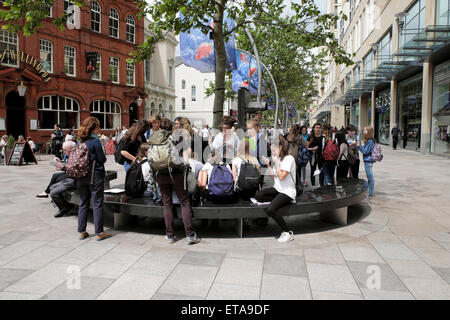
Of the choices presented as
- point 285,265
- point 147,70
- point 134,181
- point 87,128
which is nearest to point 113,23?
point 147,70

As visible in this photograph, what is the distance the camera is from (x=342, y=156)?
342 inches

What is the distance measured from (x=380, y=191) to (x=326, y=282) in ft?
20.8

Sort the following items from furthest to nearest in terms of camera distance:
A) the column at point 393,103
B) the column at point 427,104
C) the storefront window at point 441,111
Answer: the column at point 393,103, the column at point 427,104, the storefront window at point 441,111

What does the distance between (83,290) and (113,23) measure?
29.5 metres

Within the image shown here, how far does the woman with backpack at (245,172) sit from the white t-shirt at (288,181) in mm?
365

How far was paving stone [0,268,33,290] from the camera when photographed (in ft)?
12.1

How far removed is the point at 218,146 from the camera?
7.05m

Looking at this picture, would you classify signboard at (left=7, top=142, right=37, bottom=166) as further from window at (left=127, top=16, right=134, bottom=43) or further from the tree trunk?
window at (left=127, top=16, right=134, bottom=43)

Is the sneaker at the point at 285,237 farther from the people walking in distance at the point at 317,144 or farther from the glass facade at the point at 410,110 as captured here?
the glass facade at the point at 410,110

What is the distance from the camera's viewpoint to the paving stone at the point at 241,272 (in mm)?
3758

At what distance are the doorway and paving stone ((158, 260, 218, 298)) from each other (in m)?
21.4

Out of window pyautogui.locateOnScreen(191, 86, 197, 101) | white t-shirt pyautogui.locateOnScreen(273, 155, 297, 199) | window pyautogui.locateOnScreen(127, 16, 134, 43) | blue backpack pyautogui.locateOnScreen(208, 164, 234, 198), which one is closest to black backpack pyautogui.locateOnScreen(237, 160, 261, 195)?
blue backpack pyautogui.locateOnScreen(208, 164, 234, 198)

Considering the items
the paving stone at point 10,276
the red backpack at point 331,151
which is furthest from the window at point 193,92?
the paving stone at point 10,276

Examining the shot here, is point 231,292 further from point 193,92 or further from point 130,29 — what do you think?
point 193,92
